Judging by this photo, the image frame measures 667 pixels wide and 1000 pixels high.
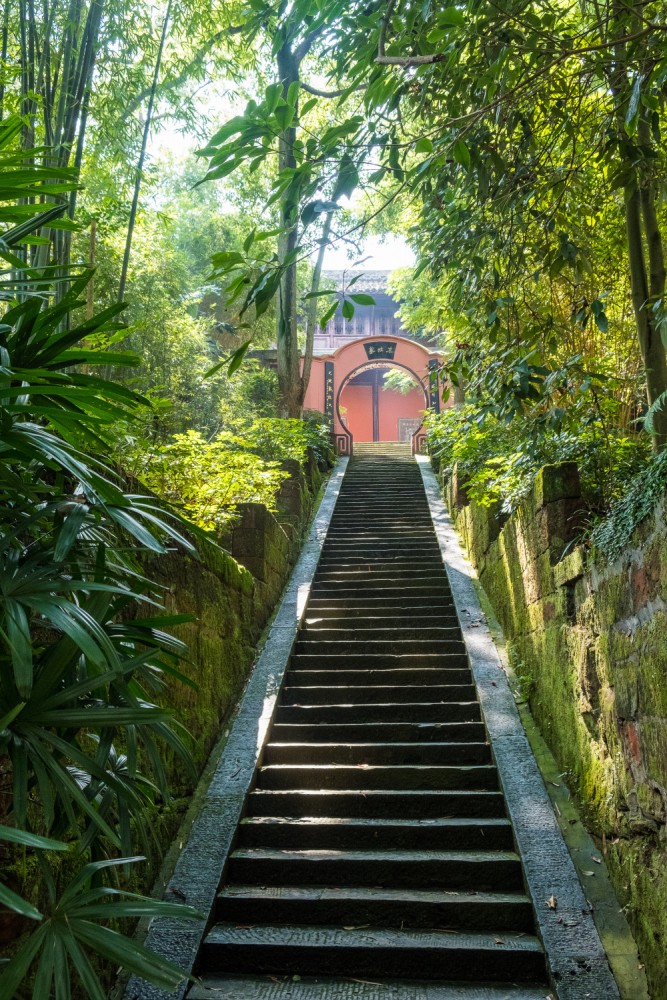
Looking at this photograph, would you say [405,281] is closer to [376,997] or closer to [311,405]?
[311,405]

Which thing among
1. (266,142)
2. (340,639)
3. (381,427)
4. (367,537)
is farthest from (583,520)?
(381,427)

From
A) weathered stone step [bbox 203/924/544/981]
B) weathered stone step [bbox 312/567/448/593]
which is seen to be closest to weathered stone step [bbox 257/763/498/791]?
weathered stone step [bbox 203/924/544/981]

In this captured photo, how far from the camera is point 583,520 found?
446 centimetres

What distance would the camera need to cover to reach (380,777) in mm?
4273

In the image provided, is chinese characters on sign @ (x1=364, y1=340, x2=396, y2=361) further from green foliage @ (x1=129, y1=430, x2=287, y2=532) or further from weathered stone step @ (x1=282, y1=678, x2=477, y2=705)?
weathered stone step @ (x1=282, y1=678, x2=477, y2=705)

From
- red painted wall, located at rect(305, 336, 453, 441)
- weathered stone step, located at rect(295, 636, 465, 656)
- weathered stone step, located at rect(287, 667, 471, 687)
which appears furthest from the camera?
red painted wall, located at rect(305, 336, 453, 441)

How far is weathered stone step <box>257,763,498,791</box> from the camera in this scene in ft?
13.9

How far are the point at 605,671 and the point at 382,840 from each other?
4.62ft

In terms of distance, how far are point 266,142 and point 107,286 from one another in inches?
356

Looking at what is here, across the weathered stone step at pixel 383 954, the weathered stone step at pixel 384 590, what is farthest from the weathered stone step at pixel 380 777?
the weathered stone step at pixel 384 590

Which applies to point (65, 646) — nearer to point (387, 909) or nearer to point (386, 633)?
point (387, 909)

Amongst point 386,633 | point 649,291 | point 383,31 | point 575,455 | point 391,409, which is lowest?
point 386,633

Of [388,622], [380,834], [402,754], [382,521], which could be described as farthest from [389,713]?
[382,521]

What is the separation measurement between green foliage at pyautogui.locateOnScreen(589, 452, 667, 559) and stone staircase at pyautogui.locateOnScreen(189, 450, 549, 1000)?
60.5 inches
